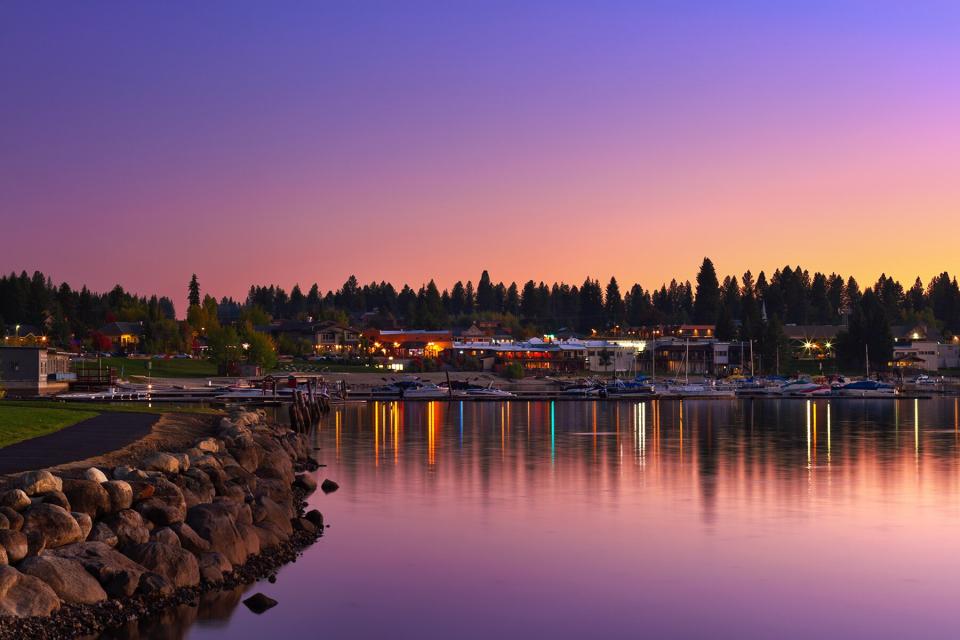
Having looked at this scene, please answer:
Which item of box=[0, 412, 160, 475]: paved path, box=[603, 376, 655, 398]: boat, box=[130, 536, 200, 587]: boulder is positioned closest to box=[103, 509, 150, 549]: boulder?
box=[130, 536, 200, 587]: boulder

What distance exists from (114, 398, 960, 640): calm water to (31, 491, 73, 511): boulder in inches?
140

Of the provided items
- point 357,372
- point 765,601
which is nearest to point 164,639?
point 765,601

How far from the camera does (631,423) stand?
9038 centimetres

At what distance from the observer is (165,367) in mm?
160250

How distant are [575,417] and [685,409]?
68.3ft

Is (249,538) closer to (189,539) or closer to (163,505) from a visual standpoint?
(163,505)

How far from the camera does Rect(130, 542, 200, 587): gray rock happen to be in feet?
72.2

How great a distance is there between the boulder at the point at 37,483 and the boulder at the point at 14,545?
2.77 metres

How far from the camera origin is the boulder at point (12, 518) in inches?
802

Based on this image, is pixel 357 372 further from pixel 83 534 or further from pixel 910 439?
pixel 83 534

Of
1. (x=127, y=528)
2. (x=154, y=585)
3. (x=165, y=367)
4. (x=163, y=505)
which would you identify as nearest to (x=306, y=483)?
(x=163, y=505)

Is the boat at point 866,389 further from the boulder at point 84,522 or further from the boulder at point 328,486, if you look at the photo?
the boulder at point 84,522

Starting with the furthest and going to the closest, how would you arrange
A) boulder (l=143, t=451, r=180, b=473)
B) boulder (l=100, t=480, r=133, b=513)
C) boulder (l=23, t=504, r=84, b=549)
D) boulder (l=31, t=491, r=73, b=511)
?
1. boulder (l=143, t=451, r=180, b=473)
2. boulder (l=100, t=480, r=133, b=513)
3. boulder (l=31, t=491, r=73, b=511)
4. boulder (l=23, t=504, r=84, b=549)

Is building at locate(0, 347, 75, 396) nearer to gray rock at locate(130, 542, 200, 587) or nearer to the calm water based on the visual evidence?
the calm water
